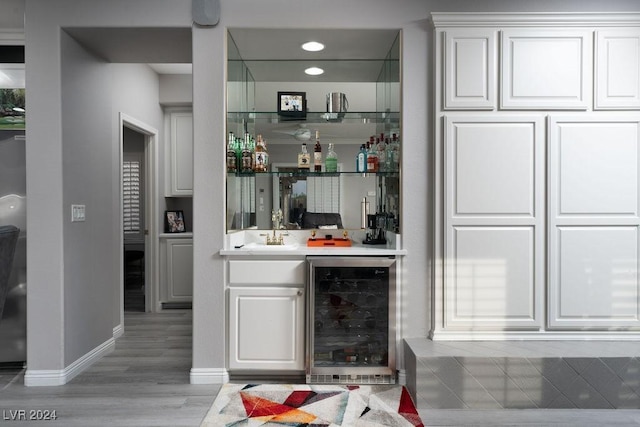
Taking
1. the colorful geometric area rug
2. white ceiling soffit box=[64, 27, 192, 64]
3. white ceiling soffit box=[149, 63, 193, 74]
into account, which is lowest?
the colorful geometric area rug

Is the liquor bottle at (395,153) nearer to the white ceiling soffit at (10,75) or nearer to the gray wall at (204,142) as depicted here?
the gray wall at (204,142)

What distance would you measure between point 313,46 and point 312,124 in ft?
1.87

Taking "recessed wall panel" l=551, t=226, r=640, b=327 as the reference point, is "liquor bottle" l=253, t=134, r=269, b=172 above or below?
above

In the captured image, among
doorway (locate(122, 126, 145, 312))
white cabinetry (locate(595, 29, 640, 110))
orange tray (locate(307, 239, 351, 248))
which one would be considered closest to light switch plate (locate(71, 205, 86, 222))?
orange tray (locate(307, 239, 351, 248))

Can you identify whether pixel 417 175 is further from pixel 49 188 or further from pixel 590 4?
pixel 49 188

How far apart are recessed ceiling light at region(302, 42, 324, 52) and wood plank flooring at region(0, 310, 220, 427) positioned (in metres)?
2.46

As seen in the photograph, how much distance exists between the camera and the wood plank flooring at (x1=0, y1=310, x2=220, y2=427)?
2.43 meters

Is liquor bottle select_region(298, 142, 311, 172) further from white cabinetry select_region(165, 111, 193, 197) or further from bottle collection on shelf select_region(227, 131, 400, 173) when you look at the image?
white cabinetry select_region(165, 111, 193, 197)

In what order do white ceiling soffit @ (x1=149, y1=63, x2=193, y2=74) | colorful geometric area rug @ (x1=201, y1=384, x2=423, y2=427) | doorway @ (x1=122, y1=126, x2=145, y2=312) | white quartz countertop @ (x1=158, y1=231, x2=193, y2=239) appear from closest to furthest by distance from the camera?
1. colorful geometric area rug @ (x1=201, y1=384, x2=423, y2=427)
2. white ceiling soffit @ (x1=149, y1=63, x2=193, y2=74)
3. white quartz countertop @ (x1=158, y1=231, x2=193, y2=239)
4. doorway @ (x1=122, y1=126, x2=145, y2=312)

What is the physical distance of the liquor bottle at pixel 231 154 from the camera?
303 centimetres

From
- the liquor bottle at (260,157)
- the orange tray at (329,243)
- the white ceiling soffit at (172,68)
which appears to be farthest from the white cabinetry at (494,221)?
the white ceiling soffit at (172,68)

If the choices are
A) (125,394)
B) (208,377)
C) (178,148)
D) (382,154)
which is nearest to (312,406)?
(208,377)

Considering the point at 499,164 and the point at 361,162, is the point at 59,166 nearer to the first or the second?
the point at 361,162

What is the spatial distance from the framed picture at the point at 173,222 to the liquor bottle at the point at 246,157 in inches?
89.8
